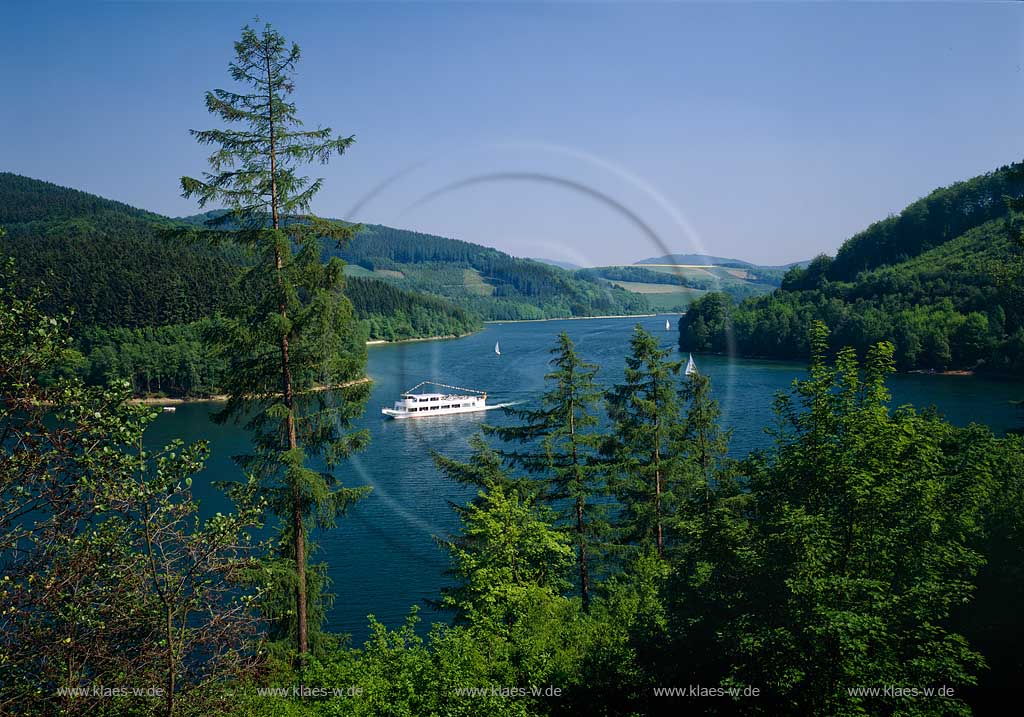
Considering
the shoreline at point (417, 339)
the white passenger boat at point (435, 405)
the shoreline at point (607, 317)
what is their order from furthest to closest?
the shoreline at point (607, 317) < the shoreline at point (417, 339) < the white passenger boat at point (435, 405)

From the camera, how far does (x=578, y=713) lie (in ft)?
24.0

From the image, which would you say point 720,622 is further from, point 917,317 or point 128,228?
point 128,228

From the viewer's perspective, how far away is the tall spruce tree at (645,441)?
46.0 feet

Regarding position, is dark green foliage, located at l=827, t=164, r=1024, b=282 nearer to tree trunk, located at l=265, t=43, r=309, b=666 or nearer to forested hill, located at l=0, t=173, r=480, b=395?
forested hill, located at l=0, t=173, r=480, b=395

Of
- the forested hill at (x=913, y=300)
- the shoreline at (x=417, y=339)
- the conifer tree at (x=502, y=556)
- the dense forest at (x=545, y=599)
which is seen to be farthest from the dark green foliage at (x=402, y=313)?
the dense forest at (x=545, y=599)

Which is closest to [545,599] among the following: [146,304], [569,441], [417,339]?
[569,441]

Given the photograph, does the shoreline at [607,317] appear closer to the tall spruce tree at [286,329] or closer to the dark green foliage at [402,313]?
the dark green foliage at [402,313]

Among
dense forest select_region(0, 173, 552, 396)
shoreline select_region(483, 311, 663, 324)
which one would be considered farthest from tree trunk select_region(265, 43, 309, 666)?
shoreline select_region(483, 311, 663, 324)

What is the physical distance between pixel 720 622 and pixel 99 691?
17.6 feet

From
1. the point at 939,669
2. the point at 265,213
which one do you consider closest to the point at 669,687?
the point at 939,669

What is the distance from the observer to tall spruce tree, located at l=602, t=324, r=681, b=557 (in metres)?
14.0

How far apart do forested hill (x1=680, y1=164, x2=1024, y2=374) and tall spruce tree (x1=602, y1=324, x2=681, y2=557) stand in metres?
30.3

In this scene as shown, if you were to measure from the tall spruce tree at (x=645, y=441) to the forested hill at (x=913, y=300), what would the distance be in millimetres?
30319

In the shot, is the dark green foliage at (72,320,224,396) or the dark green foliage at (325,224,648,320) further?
the dark green foliage at (325,224,648,320)
